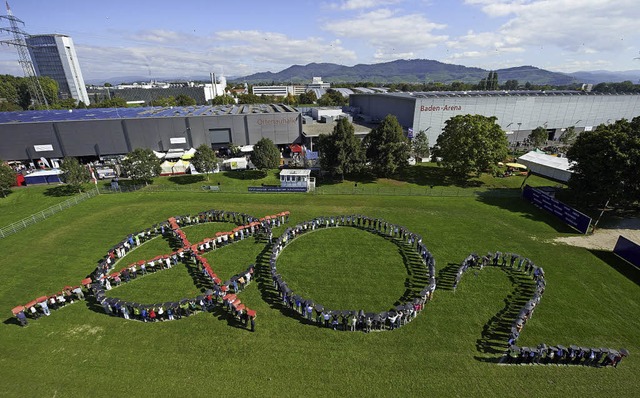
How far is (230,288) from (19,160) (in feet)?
185

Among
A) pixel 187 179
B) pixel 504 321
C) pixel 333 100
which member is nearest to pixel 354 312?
pixel 504 321

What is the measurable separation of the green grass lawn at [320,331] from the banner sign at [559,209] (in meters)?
1.51

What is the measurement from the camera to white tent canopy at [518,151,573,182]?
44.1m

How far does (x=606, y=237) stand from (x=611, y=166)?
22.4 feet

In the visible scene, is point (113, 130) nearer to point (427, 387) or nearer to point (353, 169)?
point (353, 169)

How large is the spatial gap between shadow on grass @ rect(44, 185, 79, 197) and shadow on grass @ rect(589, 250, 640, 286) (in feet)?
195

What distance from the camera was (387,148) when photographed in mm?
42312

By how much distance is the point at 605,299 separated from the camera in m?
19.0

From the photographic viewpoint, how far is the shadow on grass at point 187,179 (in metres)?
44.7

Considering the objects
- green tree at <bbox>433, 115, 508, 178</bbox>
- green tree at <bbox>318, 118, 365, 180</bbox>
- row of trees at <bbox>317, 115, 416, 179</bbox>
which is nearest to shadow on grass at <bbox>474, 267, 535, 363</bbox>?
green tree at <bbox>433, 115, 508, 178</bbox>

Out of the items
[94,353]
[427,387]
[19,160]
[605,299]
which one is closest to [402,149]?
[605,299]

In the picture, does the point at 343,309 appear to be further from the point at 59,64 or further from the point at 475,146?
the point at 59,64

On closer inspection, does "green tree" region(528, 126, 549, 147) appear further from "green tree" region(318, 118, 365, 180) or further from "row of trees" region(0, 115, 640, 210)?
"green tree" region(318, 118, 365, 180)

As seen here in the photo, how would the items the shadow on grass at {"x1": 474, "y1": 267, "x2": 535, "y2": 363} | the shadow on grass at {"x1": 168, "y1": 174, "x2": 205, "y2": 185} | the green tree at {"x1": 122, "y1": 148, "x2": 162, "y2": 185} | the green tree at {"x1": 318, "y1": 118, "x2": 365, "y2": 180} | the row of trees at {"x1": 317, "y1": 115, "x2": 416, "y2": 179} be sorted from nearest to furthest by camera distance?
1. the shadow on grass at {"x1": 474, "y1": 267, "x2": 535, "y2": 363}
2. the green tree at {"x1": 122, "y1": 148, "x2": 162, "y2": 185}
3. the green tree at {"x1": 318, "y1": 118, "x2": 365, "y2": 180}
4. the row of trees at {"x1": 317, "y1": 115, "x2": 416, "y2": 179}
5. the shadow on grass at {"x1": 168, "y1": 174, "x2": 205, "y2": 185}
